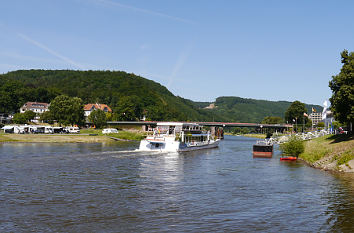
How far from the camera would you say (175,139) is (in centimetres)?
7650

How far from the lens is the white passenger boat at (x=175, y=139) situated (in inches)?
2741

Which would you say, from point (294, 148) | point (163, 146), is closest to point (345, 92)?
point (294, 148)

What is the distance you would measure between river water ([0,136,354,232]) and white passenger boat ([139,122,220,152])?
25303mm

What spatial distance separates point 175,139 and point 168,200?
4907cm

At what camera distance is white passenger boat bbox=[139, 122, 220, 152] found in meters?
69.6

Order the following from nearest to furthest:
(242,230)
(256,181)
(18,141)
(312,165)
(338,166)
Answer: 1. (242,230)
2. (256,181)
3. (338,166)
4. (312,165)
5. (18,141)

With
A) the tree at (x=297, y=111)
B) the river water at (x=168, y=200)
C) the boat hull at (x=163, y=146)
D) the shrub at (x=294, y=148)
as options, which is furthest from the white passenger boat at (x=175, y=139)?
the tree at (x=297, y=111)

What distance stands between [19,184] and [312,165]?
37.7m

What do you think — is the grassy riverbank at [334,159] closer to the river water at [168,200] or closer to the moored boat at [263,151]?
the river water at [168,200]

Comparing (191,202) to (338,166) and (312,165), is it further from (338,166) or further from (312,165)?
(312,165)

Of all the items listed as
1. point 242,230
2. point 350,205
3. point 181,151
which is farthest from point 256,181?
point 181,151

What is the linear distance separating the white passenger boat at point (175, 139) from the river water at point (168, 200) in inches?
996

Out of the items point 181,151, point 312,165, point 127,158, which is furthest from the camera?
point 181,151

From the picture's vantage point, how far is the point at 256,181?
37375 millimetres
